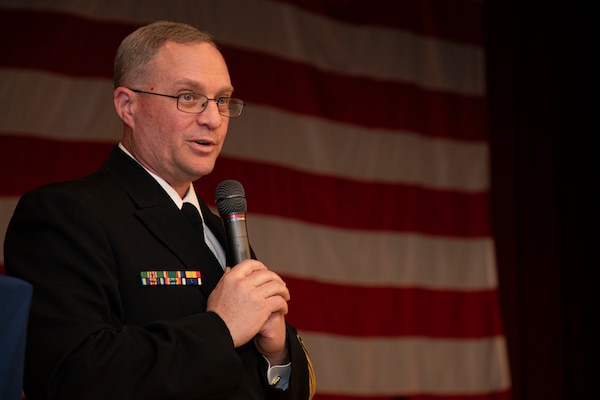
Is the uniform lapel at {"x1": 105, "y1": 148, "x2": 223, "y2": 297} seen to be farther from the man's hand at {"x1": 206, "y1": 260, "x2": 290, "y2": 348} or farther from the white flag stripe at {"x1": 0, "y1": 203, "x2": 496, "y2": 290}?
the white flag stripe at {"x1": 0, "y1": 203, "x2": 496, "y2": 290}

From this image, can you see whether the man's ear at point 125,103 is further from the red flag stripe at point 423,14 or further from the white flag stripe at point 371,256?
the red flag stripe at point 423,14

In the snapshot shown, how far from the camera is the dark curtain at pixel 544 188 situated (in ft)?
14.6

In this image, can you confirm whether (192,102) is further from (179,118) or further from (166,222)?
(166,222)

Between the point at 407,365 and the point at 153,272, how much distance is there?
101 inches

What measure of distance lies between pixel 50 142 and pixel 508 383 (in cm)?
243

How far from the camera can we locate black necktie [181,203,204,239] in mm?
1745

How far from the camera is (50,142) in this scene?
3.09m

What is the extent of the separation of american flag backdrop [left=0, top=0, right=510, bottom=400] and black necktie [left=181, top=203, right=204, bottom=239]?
1.46m

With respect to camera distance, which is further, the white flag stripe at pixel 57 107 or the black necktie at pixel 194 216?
the white flag stripe at pixel 57 107

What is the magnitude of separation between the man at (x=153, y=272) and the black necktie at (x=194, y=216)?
0.02m

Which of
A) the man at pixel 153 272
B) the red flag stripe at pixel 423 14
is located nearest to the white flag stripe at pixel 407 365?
the red flag stripe at pixel 423 14

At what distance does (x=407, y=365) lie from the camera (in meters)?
3.97

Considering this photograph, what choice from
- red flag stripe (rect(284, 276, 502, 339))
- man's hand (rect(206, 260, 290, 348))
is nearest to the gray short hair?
man's hand (rect(206, 260, 290, 348))

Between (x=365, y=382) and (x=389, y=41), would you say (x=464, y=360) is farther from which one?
(x=389, y=41)
